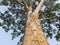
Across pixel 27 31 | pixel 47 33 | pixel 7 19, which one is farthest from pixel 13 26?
pixel 27 31

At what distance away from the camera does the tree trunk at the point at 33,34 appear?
6.62 m

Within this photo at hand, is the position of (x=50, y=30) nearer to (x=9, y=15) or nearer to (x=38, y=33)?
(x=9, y=15)

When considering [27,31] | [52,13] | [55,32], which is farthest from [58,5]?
[27,31]

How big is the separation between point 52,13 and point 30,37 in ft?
23.6

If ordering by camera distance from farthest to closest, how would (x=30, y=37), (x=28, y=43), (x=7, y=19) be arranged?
(x=7, y=19) < (x=30, y=37) < (x=28, y=43)

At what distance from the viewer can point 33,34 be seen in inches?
278

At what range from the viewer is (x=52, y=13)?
13852 mm

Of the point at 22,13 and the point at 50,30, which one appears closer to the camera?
the point at 22,13

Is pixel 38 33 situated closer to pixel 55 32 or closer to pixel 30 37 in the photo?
pixel 30 37

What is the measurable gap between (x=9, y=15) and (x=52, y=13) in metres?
3.29

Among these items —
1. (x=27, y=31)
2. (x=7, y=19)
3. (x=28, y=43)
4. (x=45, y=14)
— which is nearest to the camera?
(x=28, y=43)

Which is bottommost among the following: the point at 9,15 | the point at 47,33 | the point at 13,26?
the point at 47,33

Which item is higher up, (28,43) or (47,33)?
(28,43)

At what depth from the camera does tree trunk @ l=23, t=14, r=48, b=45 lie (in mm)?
6621
